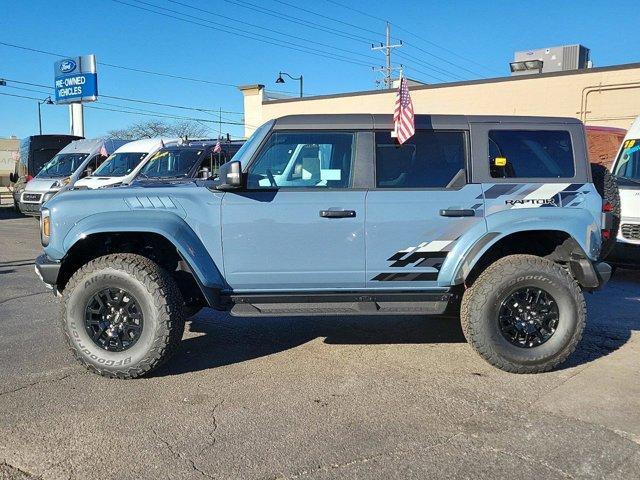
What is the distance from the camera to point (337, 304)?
4660 millimetres

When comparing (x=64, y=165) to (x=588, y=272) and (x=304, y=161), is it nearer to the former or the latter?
(x=304, y=161)

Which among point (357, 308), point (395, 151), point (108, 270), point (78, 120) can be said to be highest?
point (78, 120)

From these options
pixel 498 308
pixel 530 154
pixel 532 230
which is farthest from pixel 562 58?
pixel 498 308

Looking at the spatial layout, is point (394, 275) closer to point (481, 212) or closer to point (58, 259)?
point (481, 212)

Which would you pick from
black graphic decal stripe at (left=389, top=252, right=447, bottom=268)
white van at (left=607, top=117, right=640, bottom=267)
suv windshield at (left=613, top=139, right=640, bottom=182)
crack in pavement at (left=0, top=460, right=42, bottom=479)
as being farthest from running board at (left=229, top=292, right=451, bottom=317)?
suv windshield at (left=613, top=139, right=640, bottom=182)

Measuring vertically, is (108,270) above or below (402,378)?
above

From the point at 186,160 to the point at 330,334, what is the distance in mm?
8596

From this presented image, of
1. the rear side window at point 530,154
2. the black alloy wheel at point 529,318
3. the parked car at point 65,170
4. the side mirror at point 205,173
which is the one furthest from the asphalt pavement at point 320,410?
the parked car at point 65,170

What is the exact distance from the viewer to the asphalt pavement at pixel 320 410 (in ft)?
10.7

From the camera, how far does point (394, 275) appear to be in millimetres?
4656

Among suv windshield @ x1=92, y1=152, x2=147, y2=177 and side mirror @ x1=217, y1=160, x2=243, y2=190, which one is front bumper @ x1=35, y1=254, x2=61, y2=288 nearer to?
side mirror @ x1=217, y1=160, x2=243, y2=190

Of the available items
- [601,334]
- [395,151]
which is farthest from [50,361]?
[601,334]

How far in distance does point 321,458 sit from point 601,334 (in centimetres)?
371

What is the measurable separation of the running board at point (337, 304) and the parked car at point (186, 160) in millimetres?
8731
